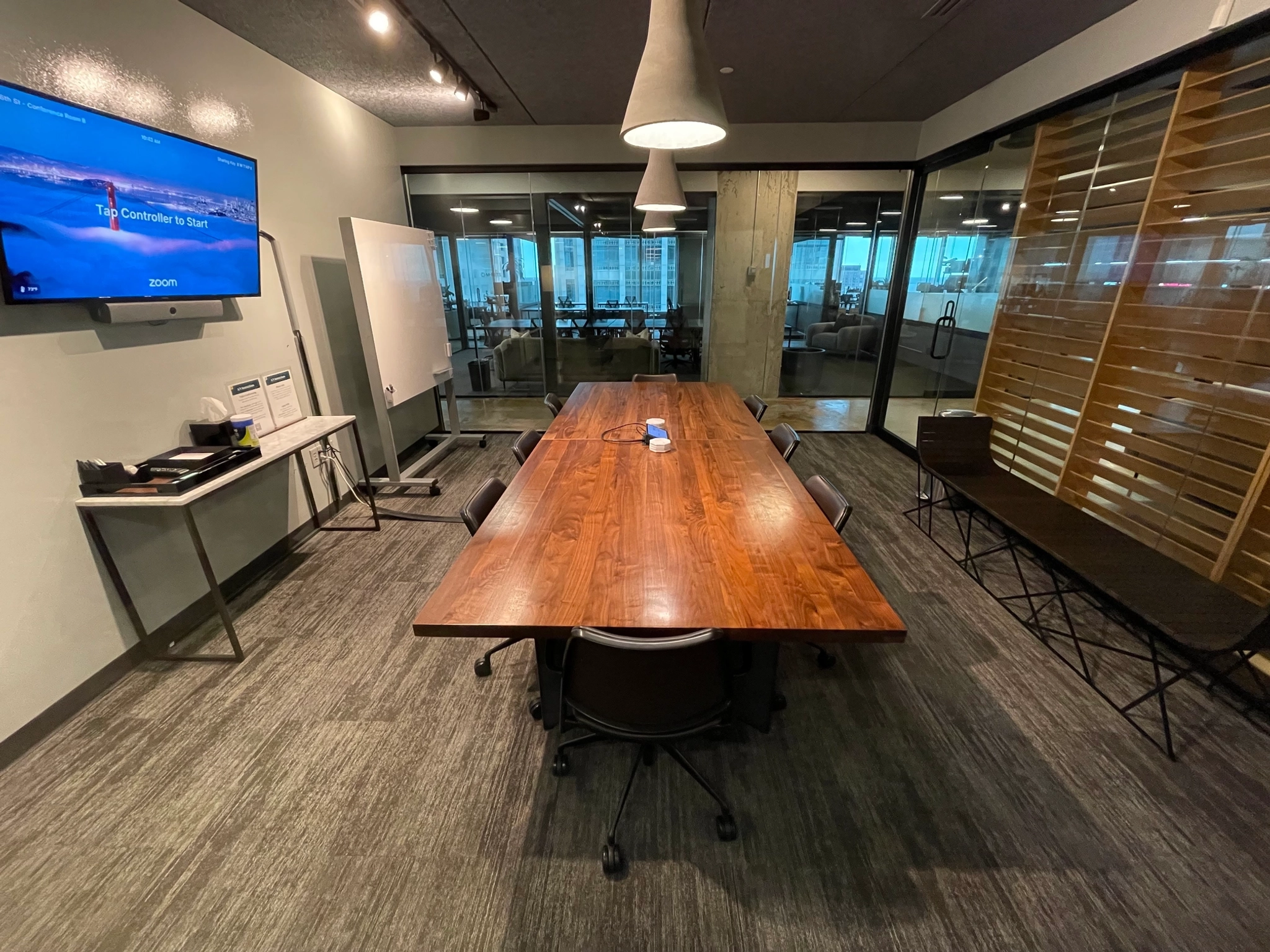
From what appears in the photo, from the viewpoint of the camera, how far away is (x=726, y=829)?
1572 mm


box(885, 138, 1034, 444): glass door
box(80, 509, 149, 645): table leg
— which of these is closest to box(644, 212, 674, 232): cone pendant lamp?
box(885, 138, 1034, 444): glass door

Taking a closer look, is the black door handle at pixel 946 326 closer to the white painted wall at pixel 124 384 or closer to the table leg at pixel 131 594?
the white painted wall at pixel 124 384

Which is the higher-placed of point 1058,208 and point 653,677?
point 1058,208

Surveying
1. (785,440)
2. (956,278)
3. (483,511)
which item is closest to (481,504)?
(483,511)

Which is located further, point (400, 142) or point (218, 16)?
point (400, 142)

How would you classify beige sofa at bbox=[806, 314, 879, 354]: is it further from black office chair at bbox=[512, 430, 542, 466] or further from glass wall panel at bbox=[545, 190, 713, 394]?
black office chair at bbox=[512, 430, 542, 466]

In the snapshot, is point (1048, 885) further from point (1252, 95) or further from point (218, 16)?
point (218, 16)

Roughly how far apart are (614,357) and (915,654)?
4356 millimetres

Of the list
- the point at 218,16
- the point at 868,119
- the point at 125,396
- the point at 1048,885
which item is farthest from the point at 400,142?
the point at 1048,885

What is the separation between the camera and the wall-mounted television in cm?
170

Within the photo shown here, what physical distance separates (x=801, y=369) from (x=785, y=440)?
4.01 m

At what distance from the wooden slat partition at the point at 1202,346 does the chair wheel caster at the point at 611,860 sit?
2687 millimetres

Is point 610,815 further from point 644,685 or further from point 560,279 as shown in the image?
point 560,279

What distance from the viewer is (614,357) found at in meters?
5.80
